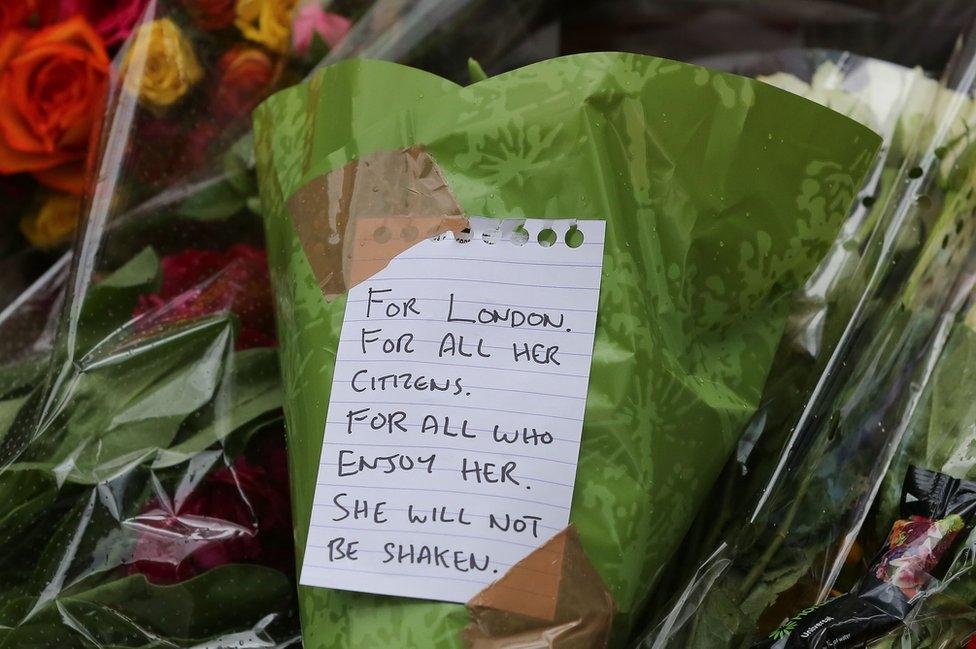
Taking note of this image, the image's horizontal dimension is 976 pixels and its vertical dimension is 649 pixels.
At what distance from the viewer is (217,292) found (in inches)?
29.9

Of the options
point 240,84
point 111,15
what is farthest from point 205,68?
point 111,15

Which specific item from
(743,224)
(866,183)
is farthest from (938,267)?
(743,224)

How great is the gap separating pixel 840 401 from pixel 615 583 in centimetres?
21

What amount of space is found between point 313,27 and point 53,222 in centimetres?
31

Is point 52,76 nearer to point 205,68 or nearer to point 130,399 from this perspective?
point 205,68

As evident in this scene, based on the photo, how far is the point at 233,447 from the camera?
69cm

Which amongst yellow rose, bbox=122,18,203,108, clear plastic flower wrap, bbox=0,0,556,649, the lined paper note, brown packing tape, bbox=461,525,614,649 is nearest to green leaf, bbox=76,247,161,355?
clear plastic flower wrap, bbox=0,0,556,649

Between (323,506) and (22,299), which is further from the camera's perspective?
(22,299)

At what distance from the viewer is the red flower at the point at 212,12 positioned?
84 centimetres

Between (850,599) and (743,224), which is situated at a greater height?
(743,224)

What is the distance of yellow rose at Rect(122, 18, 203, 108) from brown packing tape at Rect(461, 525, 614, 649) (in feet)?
1.59

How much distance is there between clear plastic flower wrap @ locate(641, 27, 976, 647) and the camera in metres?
0.61

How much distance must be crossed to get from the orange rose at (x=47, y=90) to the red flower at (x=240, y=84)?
110mm

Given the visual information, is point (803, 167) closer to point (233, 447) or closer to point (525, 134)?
point (525, 134)
